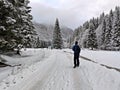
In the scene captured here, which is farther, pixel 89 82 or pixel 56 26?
pixel 56 26

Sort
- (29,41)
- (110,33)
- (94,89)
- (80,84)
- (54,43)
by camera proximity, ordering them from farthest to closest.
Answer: (54,43), (110,33), (29,41), (80,84), (94,89)

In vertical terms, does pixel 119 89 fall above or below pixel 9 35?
below

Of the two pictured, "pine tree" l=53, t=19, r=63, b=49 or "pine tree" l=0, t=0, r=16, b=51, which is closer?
"pine tree" l=0, t=0, r=16, b=51

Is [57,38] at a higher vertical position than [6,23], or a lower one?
higher

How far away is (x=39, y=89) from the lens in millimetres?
9273

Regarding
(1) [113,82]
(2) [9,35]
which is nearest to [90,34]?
(2) [9,35]

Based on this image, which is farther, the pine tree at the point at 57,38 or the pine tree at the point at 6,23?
the pine tree at the point at 57,38

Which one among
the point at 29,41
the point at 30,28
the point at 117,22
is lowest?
the point at 29,41

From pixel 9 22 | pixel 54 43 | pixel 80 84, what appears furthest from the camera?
pixel 54 43

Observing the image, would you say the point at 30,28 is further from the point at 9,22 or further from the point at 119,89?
the point at 119,89

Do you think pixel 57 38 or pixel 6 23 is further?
pixel 57 38

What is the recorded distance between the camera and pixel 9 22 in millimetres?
19312

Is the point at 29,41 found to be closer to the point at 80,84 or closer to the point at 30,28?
the point at 30,28

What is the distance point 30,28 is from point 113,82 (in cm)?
2990
